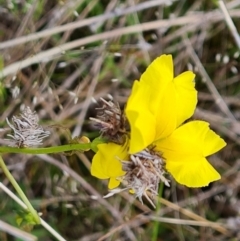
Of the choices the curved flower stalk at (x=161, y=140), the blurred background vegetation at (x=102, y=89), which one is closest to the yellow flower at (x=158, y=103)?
the curved flower stalk at (x=161, y=140)

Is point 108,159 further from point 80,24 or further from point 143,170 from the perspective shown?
point 80,24

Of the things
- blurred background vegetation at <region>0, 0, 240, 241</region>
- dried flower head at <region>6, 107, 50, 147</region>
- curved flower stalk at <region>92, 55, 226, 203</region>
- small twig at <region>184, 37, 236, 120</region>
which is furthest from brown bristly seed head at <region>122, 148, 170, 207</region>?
small twig at <region>184, 37, 236, 120</region>

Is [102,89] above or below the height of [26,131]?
below

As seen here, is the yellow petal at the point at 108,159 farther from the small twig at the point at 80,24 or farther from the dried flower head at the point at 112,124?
the small twig at the point at 80,24

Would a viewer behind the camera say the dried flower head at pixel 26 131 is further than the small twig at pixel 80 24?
No

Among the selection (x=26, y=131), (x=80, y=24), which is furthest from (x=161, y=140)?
(x=80, y=24)

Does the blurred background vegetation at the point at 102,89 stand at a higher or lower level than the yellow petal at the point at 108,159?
lower
